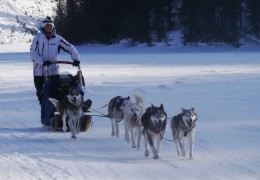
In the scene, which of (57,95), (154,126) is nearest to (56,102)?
(57,95)

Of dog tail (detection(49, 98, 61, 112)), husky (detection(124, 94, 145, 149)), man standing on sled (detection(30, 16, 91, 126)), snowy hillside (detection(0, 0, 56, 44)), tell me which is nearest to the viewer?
husky (detection(124, 94, 145, 149))

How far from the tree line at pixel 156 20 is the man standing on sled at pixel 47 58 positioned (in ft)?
97.8

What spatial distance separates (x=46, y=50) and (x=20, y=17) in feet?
296

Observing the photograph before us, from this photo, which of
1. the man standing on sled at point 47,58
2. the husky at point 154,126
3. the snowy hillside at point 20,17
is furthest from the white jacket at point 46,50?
the snowy hillside at point 20,17

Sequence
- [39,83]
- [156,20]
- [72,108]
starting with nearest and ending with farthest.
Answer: [72,108] < [39,83] < [156,20]

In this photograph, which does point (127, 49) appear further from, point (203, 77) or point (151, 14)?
point (203, 77)

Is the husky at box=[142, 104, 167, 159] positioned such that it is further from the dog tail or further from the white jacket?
the white jacket

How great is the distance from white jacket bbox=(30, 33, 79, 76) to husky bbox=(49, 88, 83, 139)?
36.7 inches

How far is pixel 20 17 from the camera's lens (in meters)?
95.6

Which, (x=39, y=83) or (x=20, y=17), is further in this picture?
(x=20, y=17)

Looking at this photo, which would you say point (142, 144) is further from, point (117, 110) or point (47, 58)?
point (47, 58)

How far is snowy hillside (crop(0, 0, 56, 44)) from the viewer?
8515 cm

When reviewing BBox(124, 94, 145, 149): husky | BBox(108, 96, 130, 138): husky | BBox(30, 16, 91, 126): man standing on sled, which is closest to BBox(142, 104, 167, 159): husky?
BBox(124, 94, 145, 149): husky

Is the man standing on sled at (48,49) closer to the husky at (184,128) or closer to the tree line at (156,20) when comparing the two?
the husky at (184,128)
